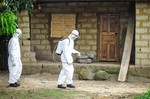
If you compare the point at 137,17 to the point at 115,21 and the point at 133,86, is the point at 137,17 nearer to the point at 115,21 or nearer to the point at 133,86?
the point at 115,21

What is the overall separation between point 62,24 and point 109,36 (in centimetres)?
197

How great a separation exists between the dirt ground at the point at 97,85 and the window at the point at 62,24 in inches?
79.9

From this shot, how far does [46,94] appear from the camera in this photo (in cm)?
1071

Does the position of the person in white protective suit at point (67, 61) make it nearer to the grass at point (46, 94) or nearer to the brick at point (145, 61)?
the grass at point (46, 94)

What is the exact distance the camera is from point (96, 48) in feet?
50.6

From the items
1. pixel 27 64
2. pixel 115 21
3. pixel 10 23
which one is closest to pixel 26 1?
pixel 10 23

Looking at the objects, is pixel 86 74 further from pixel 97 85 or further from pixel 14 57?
pixel 14 57

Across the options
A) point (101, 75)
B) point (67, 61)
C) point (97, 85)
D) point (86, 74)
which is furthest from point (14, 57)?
point (101, 75)

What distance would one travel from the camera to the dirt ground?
1120 cm

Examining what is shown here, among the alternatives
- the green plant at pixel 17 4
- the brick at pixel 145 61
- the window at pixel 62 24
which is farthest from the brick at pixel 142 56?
the green plant at pixel 17 4

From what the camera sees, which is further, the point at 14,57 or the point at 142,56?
the point at 142,56

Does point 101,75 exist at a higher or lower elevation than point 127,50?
lower

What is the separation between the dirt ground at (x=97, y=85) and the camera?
36.8ft

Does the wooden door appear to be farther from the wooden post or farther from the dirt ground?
the dirt ground
